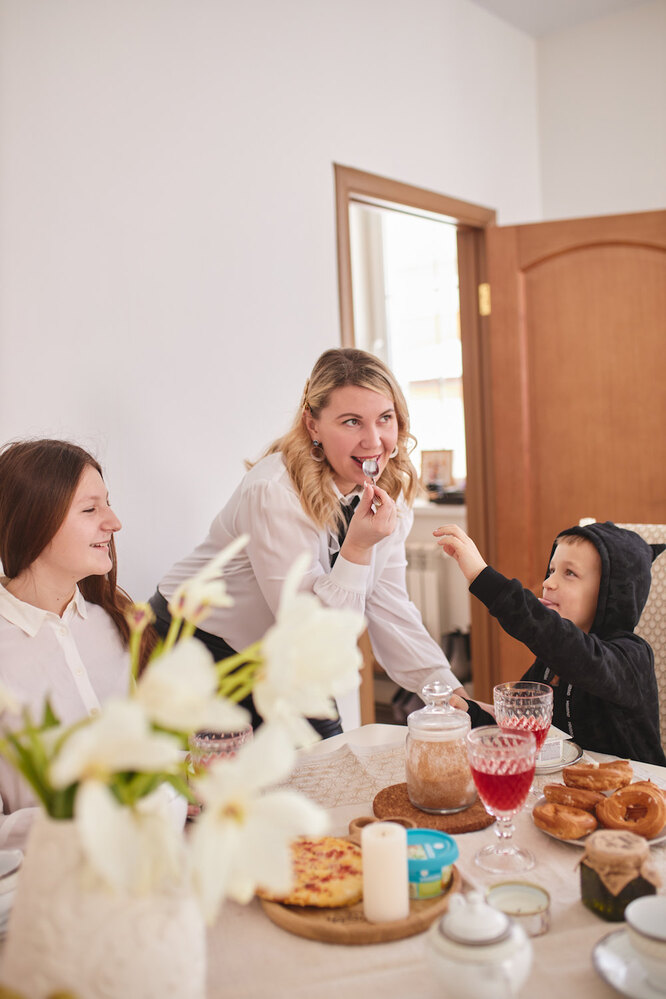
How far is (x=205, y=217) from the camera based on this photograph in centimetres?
239

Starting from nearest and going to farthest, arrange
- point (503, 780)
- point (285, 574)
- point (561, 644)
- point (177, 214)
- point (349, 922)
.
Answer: point (349, 922), point (503, 780), point (561, 644), point (285, 574), point (177, 214)

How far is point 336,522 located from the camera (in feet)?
6.51

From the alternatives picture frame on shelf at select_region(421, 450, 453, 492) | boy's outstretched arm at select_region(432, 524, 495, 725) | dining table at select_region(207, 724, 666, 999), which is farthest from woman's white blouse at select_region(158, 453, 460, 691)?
picture frame on shelf at select_region(421, 450, 453, 492)

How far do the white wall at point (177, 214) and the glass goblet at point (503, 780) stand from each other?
134 centimetres

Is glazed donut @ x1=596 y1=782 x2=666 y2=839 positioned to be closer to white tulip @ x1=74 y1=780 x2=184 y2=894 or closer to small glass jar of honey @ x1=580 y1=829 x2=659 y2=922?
small glass jar of honey @ x1=580 y1=829 x2=659 y2=922

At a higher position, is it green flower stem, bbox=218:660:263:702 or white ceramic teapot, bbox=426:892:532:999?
green flower stem, bbox=218:660:263:702

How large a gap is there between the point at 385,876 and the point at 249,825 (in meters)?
0.36

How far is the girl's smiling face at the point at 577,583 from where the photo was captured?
167 cm

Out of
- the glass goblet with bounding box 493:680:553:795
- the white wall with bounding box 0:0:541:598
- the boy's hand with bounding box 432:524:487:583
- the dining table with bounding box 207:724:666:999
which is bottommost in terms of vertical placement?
the dining table with bounding box 207:724:666:999

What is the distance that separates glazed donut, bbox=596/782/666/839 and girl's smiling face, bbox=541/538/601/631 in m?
0.57

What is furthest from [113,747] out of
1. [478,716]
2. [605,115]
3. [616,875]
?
[605,115]

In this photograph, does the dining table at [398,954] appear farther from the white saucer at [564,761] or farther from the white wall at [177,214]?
the white wall at [177,214]

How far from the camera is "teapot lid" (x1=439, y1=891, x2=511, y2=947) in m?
0.72

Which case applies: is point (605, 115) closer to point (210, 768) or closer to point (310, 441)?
point (310, 441)
